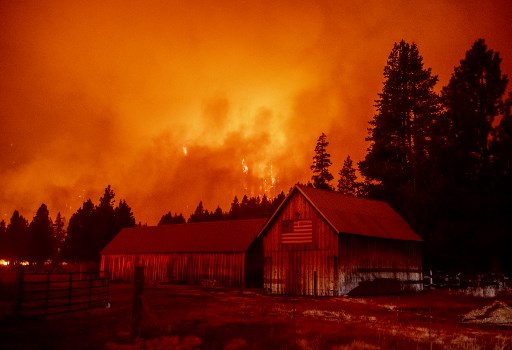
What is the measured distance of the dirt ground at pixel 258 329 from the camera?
1492 cm

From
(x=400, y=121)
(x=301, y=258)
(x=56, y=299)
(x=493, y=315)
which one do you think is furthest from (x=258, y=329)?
(x=400, y=121)

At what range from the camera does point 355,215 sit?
127 feet

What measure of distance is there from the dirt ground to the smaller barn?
1980 centimetres

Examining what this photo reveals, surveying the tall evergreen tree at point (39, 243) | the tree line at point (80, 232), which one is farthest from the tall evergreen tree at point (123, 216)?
the tall evergreen tree at point (39, 243)

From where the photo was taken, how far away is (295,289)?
3619cm

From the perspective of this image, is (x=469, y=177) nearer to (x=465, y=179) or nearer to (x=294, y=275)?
(x=465, y=179)

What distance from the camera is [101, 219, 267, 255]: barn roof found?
48094 millimetres

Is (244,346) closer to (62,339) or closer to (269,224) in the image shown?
(62,339)

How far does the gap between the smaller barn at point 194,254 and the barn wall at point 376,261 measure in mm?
13177

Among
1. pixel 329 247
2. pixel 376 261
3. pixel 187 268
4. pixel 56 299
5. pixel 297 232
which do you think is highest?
pixel 297 232

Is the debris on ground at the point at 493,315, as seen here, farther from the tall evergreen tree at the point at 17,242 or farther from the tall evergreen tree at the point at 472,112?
the tall evergreen tree at the point at 17,242

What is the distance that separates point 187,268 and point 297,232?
17.7 meters

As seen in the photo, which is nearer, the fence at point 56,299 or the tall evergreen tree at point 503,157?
the fence at point 56,299

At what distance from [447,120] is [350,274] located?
67.2 feet
